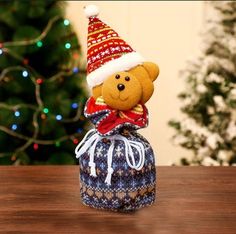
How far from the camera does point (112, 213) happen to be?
96 cm

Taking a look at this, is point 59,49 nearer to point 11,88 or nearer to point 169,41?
point 11,88

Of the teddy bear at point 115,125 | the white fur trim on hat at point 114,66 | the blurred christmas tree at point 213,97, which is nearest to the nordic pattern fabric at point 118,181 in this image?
the teddy bear at point 115,125

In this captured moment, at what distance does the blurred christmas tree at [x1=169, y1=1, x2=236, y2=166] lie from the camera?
2227 mm

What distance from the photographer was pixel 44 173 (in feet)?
3.88

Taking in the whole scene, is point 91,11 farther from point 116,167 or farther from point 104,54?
point 116,167

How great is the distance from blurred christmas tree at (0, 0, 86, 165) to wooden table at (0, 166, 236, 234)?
1082mm

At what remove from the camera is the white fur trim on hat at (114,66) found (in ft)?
3.13

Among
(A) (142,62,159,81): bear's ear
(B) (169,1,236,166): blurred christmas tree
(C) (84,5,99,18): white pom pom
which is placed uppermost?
(C) (84,5,99,18): white pom pom

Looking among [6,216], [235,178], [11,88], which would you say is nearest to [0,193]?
[6,216]

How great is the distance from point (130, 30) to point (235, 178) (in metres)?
1.61

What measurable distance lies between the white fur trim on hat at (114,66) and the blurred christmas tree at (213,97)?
1283 mm

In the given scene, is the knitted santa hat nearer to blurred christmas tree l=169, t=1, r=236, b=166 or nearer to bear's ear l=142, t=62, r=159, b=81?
bear's ear l=142, t=62, r=159, b=81

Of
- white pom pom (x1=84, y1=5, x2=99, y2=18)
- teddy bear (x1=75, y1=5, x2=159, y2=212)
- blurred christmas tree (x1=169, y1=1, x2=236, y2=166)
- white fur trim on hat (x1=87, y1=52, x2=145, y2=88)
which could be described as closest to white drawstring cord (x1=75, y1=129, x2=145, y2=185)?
teddy bear (x1=75, y1=5, x2=159, y2=212)

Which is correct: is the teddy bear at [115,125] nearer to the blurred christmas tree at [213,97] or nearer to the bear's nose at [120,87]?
the bear's nose at [120,87]
